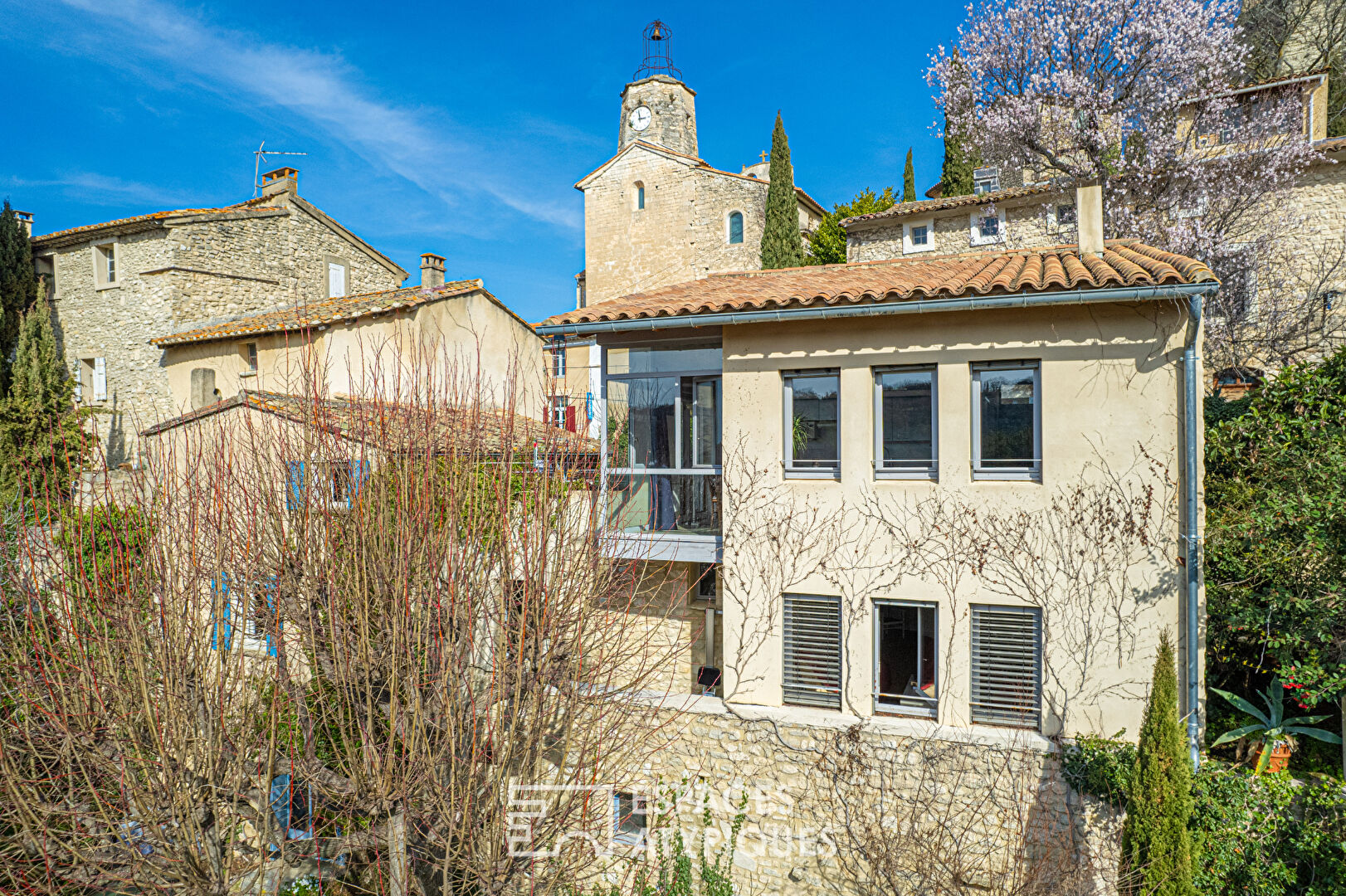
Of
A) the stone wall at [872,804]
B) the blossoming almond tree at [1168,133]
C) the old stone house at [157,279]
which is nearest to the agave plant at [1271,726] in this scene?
the stone wall at [872,804]

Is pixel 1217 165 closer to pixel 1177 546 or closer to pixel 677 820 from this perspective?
pixel 1177 546

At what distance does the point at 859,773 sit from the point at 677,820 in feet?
9.30

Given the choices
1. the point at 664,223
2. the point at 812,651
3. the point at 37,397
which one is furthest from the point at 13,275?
the point at 812,651

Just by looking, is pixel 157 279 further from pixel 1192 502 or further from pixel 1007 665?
pixel 1192 502

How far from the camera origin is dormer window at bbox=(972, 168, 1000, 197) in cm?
2947

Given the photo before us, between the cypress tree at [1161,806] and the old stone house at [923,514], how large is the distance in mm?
958

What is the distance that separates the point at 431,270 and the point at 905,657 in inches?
770

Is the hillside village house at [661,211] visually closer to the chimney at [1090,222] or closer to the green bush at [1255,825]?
the chimney at [1090,222]

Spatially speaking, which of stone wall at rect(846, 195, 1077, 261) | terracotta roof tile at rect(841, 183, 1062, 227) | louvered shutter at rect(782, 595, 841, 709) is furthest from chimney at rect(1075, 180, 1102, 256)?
terracotta roof tile at rect(841, 183, 1062, 227)

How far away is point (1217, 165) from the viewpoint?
885 inches

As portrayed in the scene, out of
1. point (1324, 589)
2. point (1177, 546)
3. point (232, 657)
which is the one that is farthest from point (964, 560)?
point (232, 657)

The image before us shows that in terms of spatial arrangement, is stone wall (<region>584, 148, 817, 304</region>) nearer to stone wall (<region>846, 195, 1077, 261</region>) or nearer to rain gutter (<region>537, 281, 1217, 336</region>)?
stone wall (<region>846, 195, 1077, 261</region>)

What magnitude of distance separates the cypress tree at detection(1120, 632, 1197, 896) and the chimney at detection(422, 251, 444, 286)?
854 inches

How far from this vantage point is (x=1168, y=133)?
2166 centimetres
